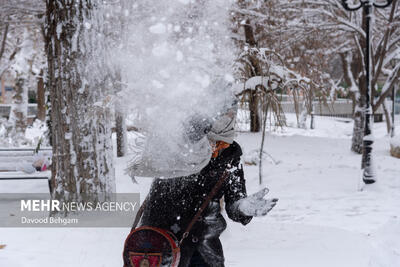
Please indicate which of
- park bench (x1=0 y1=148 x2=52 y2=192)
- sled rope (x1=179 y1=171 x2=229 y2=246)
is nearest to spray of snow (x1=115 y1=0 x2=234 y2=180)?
sled rope (x1=179 y1=171 x2=229 y2=246)

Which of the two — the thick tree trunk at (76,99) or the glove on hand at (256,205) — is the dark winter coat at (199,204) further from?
the thick tree trunk at (76,99)

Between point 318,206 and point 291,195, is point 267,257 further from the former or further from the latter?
point 291,195

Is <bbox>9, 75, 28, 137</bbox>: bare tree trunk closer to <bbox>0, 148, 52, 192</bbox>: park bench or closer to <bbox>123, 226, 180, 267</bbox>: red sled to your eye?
<bbox>0, 148, 52, 192</bbox>: park bench

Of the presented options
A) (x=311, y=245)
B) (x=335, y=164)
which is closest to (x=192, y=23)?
(x=311, y=245)

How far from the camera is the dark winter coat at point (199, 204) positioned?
98.9 inches

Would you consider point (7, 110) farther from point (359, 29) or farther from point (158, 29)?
point (158, 29)

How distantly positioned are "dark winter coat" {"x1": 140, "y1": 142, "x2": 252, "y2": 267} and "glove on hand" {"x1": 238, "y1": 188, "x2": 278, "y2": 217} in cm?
6

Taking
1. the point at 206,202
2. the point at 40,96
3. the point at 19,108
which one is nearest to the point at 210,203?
the point at 206,202

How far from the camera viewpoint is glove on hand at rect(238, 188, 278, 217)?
8.32 ft

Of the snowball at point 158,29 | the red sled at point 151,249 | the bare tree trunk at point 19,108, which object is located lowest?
the bare tree trunk at point 19,108

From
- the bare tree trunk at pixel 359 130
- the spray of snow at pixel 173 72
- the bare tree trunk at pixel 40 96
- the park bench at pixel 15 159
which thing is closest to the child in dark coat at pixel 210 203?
the spray of snow at pixel 173 72

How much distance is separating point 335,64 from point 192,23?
3276cm

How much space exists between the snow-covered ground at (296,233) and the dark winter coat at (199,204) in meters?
1.82

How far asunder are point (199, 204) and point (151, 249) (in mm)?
381
